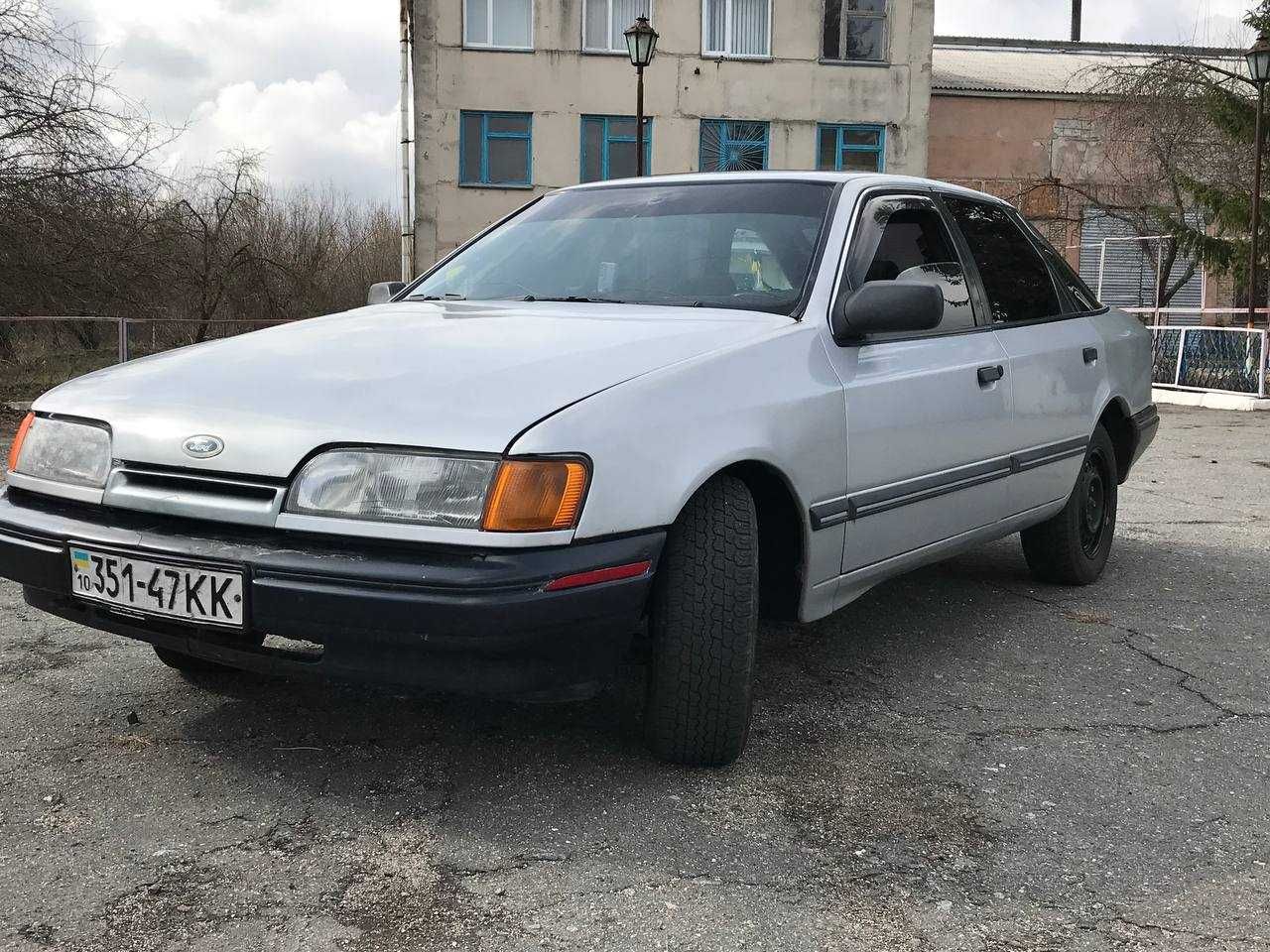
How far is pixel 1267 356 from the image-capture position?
15.7 m

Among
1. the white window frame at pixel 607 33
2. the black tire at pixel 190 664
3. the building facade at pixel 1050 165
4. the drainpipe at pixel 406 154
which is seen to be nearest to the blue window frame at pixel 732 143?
the white window frame at pixel 607 33

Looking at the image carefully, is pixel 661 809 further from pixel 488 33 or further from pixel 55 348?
pixel 488 33

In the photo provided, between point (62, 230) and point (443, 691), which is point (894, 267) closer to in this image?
point (443, 691)

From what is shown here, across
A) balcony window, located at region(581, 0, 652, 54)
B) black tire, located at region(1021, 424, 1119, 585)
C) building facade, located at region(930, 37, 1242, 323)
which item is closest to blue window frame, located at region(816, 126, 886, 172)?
building facade, located at region(930, 37, 1242, 323)

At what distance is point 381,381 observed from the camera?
291cm

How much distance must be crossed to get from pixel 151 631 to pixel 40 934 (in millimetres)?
758

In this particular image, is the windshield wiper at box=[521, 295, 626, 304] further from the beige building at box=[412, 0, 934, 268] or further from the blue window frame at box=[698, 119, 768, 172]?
the blue window frame at box=[698, 119, 768, 172]

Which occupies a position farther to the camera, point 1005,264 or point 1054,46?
point 1054,46

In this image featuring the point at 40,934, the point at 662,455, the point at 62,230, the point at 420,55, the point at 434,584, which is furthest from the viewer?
the point at 420,55

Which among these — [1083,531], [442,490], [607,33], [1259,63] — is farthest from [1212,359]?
[442,490]

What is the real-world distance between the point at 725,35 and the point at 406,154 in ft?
22.3

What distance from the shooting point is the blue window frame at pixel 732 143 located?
2572 centimetres

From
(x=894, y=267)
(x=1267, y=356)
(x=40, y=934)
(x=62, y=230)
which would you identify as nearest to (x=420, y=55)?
(x=62, y=230)

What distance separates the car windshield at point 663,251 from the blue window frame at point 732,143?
2208 cm
